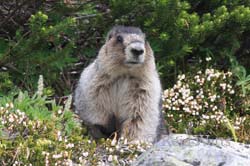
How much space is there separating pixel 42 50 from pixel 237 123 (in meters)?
2.07

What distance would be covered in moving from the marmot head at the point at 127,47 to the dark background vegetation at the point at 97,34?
1.73 ft

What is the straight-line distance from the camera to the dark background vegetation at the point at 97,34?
727 cm

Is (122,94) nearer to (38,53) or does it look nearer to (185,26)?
(38,53)

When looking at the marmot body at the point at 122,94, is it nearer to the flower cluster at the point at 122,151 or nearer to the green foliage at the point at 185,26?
the flower cluster at the point at 122,151

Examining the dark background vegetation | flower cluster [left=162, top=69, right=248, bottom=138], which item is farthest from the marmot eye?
flower cluster [left=162, top=69, right=248, bottom=138]

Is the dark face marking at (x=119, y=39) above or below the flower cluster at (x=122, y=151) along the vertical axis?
above

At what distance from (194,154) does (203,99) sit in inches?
122

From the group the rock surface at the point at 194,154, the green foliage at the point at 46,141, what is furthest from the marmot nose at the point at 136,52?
the rock surface at the point at 194,154

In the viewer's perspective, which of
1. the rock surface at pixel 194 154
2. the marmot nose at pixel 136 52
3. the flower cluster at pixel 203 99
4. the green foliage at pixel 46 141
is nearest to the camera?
the rock surface at pixel 194 154

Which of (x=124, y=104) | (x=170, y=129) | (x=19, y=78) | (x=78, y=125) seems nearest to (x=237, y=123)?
(x=170, y=129)

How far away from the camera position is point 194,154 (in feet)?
15.4

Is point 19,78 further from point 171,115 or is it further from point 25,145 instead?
point 25,145

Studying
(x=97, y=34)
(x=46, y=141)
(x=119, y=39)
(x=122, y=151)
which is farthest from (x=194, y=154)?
(x=97, y=34)

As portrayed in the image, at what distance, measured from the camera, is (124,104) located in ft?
22.3
